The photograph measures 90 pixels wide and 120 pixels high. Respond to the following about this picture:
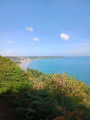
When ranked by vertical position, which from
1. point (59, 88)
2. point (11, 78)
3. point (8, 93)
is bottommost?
point (59, 88)

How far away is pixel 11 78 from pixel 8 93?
1.40 m

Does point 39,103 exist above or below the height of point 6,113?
above

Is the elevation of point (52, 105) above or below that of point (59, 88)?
above

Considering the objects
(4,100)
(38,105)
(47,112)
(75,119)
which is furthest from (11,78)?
(75,119)

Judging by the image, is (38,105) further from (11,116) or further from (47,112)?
(11,116)

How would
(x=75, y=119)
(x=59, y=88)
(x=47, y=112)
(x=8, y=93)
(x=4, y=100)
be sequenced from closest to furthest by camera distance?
(x=75, y=119) < (x=47, y=112) < (x=4, y=100) < (x=8, y=93) < (x=59, y=88)

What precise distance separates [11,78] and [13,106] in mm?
2447

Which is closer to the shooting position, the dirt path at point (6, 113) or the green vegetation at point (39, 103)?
the green vegetation at point (39, 103)

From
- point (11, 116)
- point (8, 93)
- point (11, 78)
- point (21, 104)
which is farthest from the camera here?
point (11, 78)

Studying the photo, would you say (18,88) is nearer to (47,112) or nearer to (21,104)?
(21,104)

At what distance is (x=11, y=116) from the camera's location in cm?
326

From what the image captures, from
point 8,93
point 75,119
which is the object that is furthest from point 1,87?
point 75,119

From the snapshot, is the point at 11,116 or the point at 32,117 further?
Answer: the point at 11,116

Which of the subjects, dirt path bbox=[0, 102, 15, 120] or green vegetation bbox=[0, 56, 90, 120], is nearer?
green vegetation bbox=[0, 56, 90, 120]
